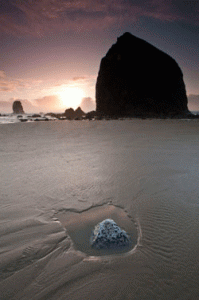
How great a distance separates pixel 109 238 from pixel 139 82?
66.2 metres

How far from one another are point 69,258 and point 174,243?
1601mm

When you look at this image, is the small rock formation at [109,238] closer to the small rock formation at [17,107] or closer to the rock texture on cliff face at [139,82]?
the rock texture on cliff face at [139,82]

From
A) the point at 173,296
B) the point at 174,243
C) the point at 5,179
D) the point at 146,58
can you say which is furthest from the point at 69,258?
the point at 146,58

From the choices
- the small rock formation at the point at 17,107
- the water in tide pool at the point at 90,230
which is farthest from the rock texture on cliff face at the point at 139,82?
the small rock formation at the point at 17,107

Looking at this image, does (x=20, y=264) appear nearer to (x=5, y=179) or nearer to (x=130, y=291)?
(x=130, y=291)

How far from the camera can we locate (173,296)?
1796 millimetres

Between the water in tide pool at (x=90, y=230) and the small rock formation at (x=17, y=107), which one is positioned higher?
the small rock formation at (x=17, y=107)

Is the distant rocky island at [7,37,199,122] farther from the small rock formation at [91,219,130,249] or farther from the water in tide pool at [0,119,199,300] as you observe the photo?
the small rock formation at [91,219,130,249]

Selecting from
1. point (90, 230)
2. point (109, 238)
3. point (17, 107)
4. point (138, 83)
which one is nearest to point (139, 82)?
point (138, 83)

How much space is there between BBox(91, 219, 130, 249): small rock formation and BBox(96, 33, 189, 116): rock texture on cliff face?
2296 inches

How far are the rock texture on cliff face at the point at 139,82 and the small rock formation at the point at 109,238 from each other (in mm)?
58314

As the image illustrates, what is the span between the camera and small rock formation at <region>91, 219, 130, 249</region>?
244cm

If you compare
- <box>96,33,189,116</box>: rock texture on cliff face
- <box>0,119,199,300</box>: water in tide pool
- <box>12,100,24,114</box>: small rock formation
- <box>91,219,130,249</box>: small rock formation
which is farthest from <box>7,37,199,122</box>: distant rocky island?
<box>12,100,24,114</box>: small rock formation

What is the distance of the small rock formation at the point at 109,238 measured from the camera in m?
2.44
